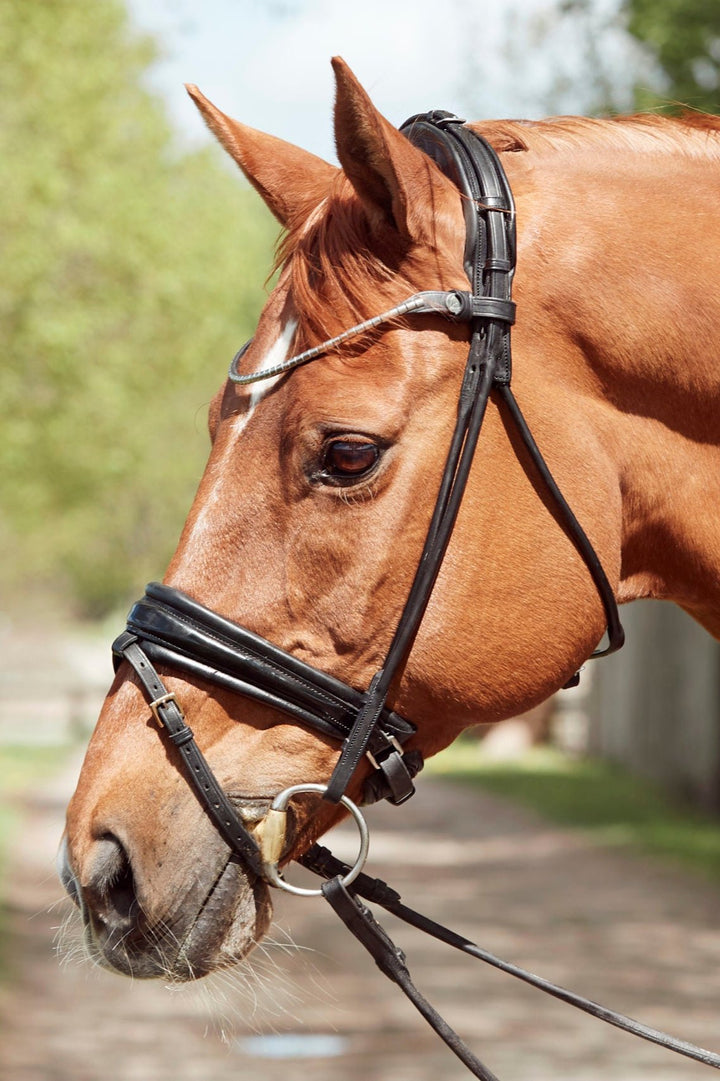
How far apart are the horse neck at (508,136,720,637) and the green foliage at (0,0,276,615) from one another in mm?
7697

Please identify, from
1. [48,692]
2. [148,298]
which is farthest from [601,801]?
[48,692]

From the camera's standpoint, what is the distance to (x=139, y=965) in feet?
7.48

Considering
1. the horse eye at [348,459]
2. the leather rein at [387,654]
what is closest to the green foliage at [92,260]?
the leather rein at [387,654]

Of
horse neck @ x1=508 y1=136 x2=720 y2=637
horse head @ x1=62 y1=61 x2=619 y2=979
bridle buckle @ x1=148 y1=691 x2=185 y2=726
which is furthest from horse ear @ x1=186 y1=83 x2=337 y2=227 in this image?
bridle buckle @ x1=148 y1=691 x2=185 y2=726

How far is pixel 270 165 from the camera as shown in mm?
2682

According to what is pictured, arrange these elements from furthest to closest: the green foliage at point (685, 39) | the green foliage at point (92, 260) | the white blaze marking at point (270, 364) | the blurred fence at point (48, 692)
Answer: the blurred fence at point (48, 692)
the green foliage at point (92, 260)
the green foliage at point (685, 39)
the white blaze marking at point (270, 364)

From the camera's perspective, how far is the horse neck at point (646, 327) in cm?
243

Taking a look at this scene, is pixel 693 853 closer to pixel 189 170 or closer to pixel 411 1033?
pixel 411 1033

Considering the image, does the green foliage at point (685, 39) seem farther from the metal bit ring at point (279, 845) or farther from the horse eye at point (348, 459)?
the metal bit ring at point (279, 845)

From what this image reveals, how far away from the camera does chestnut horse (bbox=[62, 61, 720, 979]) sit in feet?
7.45

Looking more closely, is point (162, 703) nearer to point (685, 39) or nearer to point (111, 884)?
point (111, 884)

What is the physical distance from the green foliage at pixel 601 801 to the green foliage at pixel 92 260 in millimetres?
7068

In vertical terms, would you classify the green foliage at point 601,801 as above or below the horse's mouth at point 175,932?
below

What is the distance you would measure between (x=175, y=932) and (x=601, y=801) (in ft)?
49.7
